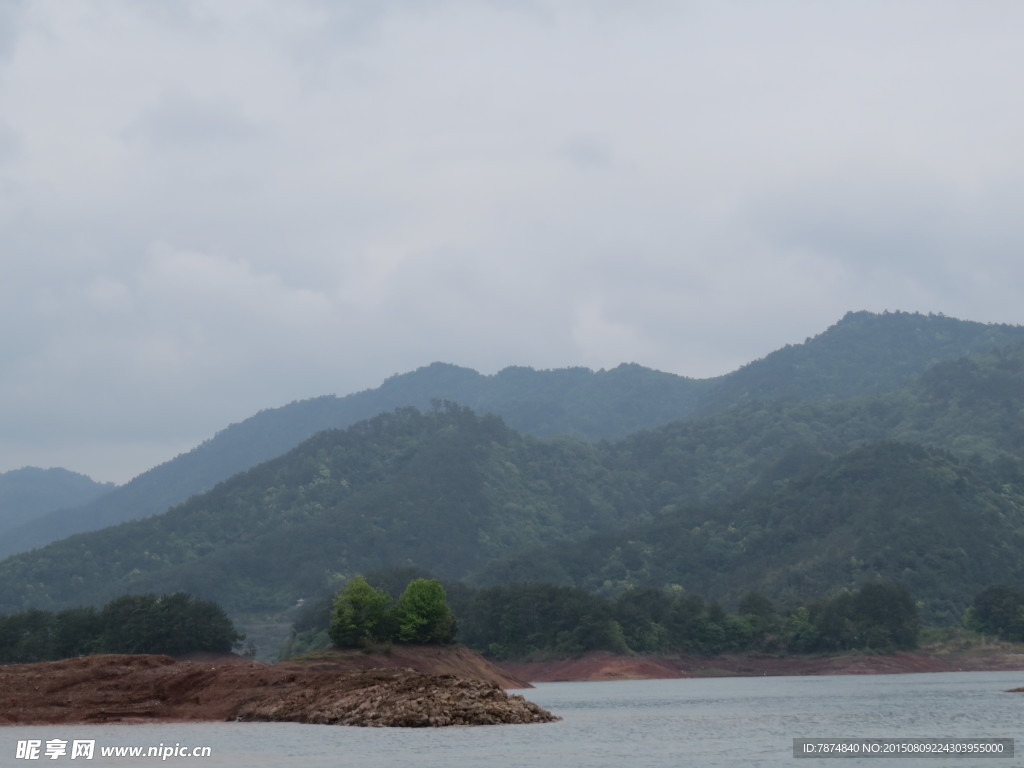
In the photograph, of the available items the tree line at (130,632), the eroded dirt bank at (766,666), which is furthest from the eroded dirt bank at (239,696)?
the eroded dirt bank at (766,666)

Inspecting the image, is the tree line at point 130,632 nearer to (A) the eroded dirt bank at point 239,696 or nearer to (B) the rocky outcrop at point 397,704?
(A) the eroded dirt bank at point 239,696

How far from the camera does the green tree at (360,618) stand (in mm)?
118188

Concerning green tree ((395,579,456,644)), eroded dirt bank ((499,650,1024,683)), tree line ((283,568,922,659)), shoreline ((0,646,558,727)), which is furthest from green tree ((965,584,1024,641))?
shoreline ((0,646,558,727))

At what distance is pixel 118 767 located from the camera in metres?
50.9

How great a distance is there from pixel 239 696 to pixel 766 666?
374ft

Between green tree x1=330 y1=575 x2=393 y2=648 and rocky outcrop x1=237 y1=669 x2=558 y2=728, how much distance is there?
40450 mm

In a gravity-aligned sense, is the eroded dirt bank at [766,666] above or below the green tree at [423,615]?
below

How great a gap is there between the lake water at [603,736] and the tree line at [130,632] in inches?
2112

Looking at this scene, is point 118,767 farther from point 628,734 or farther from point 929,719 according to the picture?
point 929,719

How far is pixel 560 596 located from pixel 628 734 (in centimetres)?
11684

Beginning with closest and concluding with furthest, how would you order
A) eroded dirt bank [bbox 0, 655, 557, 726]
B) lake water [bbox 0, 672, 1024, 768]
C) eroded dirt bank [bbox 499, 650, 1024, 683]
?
lake water [bbox 0, 672, 1024, 768] → eroded dirt bank [bbox 0, 655, 557, 726] → eroded dirt bank [bbox 499, 650, 1024, 683]

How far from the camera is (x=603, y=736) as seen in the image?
62500 millimetres

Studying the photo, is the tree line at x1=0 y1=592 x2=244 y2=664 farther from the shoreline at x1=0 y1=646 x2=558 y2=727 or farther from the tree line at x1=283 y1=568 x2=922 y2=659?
the shoreline at x1=0 y1=646 x2=558 y2=727

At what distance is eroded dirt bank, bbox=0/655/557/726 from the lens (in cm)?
6825
